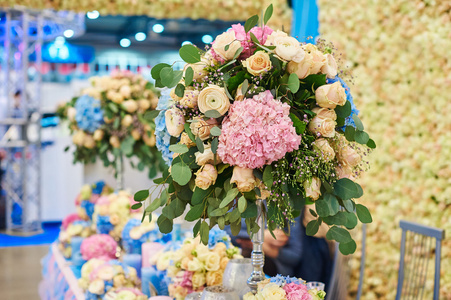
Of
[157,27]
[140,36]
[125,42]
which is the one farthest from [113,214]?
[125,42]

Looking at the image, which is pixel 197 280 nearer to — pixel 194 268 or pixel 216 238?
pixel 194 268

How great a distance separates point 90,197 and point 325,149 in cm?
220

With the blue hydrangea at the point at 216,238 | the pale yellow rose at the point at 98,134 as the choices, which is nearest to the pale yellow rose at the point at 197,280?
the blue hydrangea at the point at 216,238

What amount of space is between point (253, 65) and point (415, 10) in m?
2.27

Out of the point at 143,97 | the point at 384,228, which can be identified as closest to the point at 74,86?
the point at 143,97

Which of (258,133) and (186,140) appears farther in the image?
(186,140)

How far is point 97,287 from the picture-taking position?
177 cm

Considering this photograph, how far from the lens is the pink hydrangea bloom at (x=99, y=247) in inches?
91.4

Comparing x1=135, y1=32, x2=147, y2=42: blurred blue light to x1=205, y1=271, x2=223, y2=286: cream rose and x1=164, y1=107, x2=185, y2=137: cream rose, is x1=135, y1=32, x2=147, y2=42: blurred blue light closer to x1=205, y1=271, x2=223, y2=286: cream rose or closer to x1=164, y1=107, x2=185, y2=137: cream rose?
x1=205, y1=271, x2=223, y2=286: cream rose

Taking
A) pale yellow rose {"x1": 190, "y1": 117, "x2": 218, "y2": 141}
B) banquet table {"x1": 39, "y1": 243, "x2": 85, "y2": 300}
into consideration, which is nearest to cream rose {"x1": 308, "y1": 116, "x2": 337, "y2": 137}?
pale yellow rose {"x1": 190, "y1": 117, "x2": 218, "y2": 141}

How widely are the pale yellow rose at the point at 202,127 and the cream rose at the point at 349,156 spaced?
0.32m

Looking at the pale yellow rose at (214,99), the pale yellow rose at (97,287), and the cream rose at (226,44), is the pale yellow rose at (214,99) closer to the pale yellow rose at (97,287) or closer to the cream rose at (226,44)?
the cream rose at (226,44)

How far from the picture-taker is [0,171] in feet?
29.0

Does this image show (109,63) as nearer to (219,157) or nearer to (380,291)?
(380,291)
